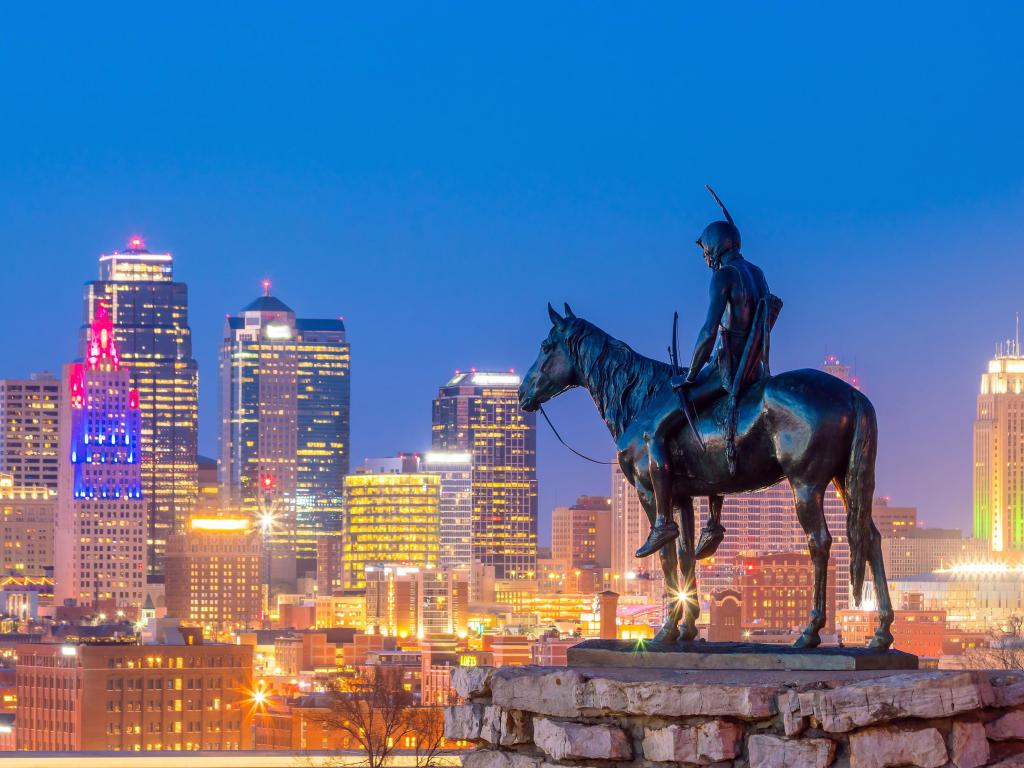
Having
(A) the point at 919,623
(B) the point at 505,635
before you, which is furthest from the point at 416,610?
(A) the point at 919,623

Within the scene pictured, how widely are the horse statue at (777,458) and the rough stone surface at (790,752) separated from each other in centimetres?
90

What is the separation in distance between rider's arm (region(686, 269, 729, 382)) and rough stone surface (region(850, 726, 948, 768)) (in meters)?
2.05

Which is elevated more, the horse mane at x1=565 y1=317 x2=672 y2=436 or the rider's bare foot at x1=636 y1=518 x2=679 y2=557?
the horse mane at x1=565 y1=317 x2=672 y2=436

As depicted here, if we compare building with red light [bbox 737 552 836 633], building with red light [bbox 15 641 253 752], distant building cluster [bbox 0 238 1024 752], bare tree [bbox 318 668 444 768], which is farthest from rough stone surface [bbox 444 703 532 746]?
building with red light [bbox 737 552 836 633]

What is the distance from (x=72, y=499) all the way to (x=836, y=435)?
184377 millimetres

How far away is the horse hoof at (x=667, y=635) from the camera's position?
8938 mm

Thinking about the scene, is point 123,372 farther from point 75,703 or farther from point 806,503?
point 806,503

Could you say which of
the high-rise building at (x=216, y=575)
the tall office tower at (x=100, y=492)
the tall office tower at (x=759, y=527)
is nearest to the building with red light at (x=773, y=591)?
the tall office tower at (x=759, y=527)

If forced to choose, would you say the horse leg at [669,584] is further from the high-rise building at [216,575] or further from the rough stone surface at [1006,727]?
the high-rise building at [216,575]

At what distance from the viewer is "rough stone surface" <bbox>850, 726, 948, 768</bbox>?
748 centimetres

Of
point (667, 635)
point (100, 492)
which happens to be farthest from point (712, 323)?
point (100, 492)

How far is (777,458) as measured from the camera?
8898mm

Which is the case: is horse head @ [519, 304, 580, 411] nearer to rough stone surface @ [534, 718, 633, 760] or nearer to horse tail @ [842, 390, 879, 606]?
horse tail @ [842, 390, 879, 606]

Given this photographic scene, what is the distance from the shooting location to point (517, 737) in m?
8.42
